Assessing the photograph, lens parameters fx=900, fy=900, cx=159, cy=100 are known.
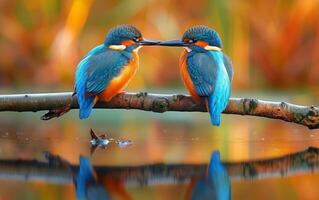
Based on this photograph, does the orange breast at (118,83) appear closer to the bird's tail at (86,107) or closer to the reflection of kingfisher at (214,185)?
the bird's tail at (86,107)

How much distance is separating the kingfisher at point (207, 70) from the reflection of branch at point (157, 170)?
33 cm

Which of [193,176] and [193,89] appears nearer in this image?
[193,176]

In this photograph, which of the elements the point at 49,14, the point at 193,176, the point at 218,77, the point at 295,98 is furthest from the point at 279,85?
the point at 193,176

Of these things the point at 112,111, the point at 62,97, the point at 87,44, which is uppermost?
the point at 62,97

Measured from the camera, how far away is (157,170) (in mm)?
3797

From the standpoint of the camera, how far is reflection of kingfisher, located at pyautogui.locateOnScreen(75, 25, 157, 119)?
4.17 meters

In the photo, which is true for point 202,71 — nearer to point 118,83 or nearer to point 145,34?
point 118,83

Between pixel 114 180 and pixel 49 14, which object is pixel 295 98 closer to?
pixel 49 14

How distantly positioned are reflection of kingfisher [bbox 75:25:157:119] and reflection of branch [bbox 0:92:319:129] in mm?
71

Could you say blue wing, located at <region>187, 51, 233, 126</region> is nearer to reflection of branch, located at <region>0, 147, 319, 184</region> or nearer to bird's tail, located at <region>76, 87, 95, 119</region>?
reflection of branch, located at <region>0, 147, 319, 184</region>

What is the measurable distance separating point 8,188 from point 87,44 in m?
5.52

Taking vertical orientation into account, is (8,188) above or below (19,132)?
above

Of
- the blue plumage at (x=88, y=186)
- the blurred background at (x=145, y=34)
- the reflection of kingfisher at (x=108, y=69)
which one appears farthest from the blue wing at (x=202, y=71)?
the blurred background at (x=145, y=34)

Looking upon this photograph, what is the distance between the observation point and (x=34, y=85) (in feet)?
29.2
